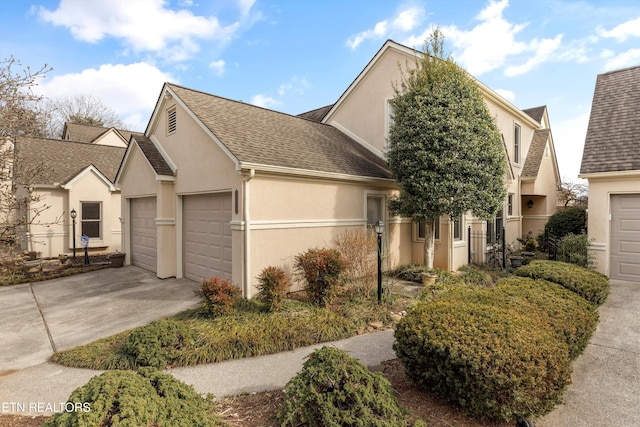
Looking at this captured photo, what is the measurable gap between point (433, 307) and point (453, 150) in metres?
5.77

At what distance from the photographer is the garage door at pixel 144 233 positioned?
1080 centimetres

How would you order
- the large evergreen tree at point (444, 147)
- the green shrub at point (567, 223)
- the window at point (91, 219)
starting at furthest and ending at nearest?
the window at point (91, 219) → the green shrub at point (567, 223) → the large evergreen tree at point (444, 147)

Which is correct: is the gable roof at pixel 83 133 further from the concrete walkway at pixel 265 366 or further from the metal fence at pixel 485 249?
the metal fence at pixel 485 249

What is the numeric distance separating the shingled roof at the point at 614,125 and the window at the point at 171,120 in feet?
41.5

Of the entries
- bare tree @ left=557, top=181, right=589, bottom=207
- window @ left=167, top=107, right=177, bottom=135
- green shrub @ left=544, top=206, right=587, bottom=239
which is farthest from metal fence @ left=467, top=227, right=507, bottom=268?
window @ left=167, top=107, right=177, bottom=135

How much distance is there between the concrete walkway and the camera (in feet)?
12.7

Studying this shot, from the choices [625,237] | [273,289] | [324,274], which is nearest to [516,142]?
[625,237]

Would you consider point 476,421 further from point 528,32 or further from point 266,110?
point 266,110

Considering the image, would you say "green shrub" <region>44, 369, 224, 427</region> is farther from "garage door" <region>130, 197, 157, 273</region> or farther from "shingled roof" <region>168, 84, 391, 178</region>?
"garage door" <region>130, 197, 157, 273</region>

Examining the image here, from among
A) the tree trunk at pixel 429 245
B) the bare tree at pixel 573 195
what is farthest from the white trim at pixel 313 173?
the bare tree at pixel 573 195

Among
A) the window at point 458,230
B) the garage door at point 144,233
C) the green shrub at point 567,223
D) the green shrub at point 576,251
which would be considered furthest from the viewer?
the green shrub at point 567,223

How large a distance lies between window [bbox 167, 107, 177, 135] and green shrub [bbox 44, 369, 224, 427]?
837 cm

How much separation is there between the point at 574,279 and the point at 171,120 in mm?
11298

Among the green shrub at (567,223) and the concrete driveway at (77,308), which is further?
the green shrub at (567,223)
